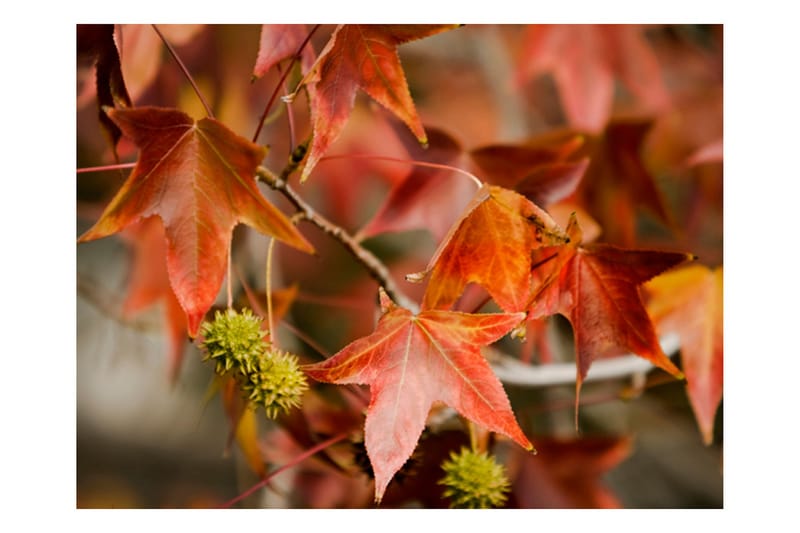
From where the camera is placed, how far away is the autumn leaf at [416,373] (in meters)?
0.65

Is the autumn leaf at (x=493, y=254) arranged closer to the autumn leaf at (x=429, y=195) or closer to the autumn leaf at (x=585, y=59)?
the autumn leaf at (x=429, y=195)

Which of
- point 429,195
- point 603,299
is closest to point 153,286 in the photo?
point 429,195

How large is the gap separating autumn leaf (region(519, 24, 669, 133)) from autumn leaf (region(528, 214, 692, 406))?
0.50 m

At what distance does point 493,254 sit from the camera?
2.20 ft

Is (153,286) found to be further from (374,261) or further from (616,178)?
(616,178)

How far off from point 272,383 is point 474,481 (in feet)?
0.69

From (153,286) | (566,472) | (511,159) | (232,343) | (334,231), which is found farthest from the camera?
(153,286)

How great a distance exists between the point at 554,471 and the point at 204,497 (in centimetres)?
50

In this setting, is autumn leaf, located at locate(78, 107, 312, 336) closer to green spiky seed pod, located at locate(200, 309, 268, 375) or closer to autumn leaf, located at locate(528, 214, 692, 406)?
green spiky seed pod, located at locate(200, 309, 268, 375)

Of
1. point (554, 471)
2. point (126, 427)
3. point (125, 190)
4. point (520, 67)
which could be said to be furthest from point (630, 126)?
point (126, 427)

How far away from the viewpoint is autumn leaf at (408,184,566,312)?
651 mm

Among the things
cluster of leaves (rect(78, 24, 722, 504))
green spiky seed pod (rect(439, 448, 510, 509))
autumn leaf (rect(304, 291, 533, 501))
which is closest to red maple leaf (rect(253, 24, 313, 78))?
cluster of leaves (rect(78, 24, 722, 504))

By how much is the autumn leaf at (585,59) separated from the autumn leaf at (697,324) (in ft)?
1.01
